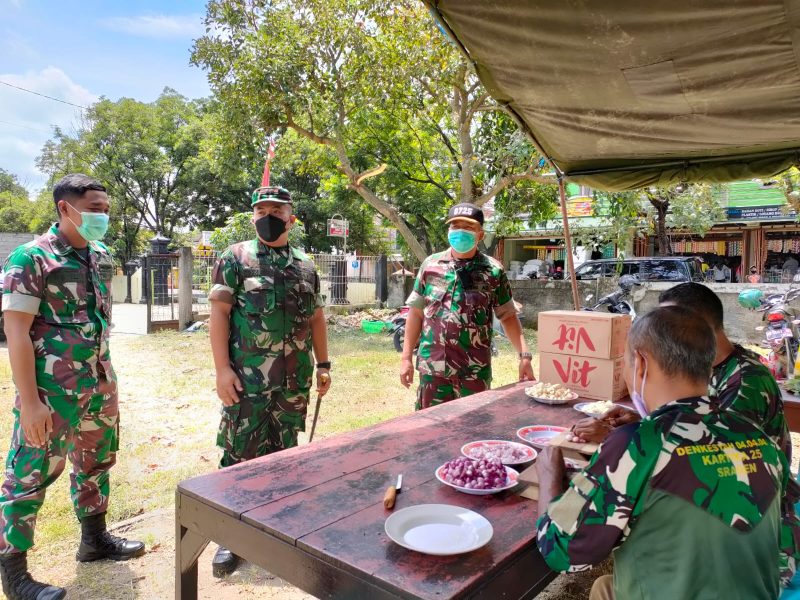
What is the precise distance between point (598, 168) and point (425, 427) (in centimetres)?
254

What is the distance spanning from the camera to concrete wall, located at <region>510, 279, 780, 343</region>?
29.3 ft

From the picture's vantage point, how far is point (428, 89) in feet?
28.5

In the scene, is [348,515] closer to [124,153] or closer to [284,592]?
[284,592]

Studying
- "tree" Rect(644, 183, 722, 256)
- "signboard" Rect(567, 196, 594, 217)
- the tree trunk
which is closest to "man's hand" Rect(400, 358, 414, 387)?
"tree" Rect(644, 183, 722, 256)

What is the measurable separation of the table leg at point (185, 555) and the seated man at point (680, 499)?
1.04 m

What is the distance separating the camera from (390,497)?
1.50 m

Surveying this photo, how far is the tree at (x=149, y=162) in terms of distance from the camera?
21000 mm

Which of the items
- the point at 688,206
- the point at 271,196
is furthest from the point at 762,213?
the point at 271,196

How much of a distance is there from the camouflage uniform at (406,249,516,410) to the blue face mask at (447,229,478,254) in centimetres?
10

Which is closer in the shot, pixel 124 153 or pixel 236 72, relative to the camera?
pixel 236 72

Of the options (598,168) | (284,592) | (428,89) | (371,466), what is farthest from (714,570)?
(428,89)

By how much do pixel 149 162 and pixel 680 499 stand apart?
24134 mm

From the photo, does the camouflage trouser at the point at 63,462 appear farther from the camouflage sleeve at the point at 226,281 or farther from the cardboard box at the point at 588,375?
the cardboard box at the point at 588,375

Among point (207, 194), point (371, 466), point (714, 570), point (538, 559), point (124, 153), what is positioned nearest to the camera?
point (714, 570)
